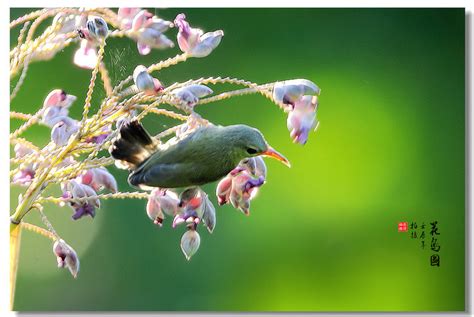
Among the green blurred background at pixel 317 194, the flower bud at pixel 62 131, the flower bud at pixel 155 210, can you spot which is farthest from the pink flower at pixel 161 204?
the green blurred background at pixel 317 194

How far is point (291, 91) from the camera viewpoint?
679 mm

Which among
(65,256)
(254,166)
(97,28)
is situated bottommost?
(65,256)

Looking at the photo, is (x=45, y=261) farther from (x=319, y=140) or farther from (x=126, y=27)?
(x=126, y=27)

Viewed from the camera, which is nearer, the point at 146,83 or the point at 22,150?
the point at 146,83

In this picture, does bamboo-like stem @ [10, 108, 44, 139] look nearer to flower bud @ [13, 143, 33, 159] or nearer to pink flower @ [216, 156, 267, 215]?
flower bud @ [13, 143, 33, 159]

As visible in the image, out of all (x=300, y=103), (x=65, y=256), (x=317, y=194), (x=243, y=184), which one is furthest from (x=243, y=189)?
(x=317, y=194)

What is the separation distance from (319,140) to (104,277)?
58cm

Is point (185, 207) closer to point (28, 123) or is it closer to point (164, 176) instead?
point (164, 176)

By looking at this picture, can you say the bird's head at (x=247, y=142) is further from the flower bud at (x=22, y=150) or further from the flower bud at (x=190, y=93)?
the flower bud at (x=22, y=150)

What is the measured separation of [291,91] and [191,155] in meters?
0.13

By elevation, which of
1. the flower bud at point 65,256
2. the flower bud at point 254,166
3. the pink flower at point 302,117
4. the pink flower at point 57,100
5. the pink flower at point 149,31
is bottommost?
the flower bud at point 65,256

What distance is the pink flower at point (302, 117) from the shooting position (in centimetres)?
68

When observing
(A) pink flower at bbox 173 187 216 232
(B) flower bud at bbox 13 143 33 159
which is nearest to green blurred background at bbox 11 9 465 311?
(B) flower bud at bbox 13 143 33 159

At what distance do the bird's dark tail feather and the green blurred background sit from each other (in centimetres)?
58
